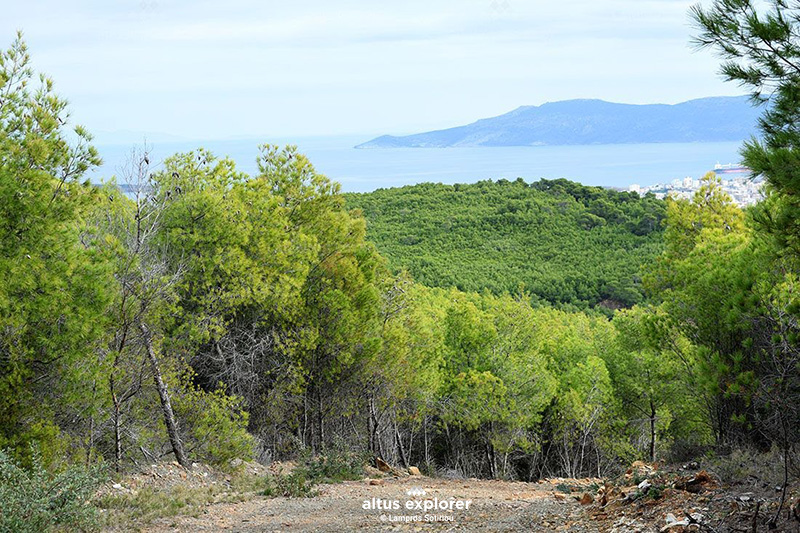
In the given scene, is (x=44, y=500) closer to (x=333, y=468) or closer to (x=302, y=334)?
(x=333, y=468)

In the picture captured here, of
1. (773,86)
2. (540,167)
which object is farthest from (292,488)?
(540,167)

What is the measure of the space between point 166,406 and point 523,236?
5285 cm

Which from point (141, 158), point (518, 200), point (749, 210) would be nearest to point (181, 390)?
point (141, 158)

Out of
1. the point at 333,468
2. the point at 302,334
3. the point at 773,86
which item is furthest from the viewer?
the point at 302,334

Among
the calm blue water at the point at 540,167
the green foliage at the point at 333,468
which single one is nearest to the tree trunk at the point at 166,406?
the green foliage at the point at 333,468

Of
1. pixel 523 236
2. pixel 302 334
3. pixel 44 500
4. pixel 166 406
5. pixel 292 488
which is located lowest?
pixel 292 488

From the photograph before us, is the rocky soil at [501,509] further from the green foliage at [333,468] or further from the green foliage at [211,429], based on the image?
the green foliage at [333,468]

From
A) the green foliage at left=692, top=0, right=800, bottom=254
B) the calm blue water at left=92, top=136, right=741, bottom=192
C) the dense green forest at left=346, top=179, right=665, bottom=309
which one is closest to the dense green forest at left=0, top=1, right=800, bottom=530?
the green foliage at left=692, top=0, right=800, bottom=254

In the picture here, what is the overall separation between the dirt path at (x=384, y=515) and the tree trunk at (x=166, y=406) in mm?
2254

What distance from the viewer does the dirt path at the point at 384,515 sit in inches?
298

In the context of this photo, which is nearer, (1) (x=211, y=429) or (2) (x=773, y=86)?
(2) (x=773, y=86)

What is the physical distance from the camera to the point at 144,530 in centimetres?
805

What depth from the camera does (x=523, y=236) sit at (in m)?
62.1

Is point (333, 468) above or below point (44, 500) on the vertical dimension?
below
